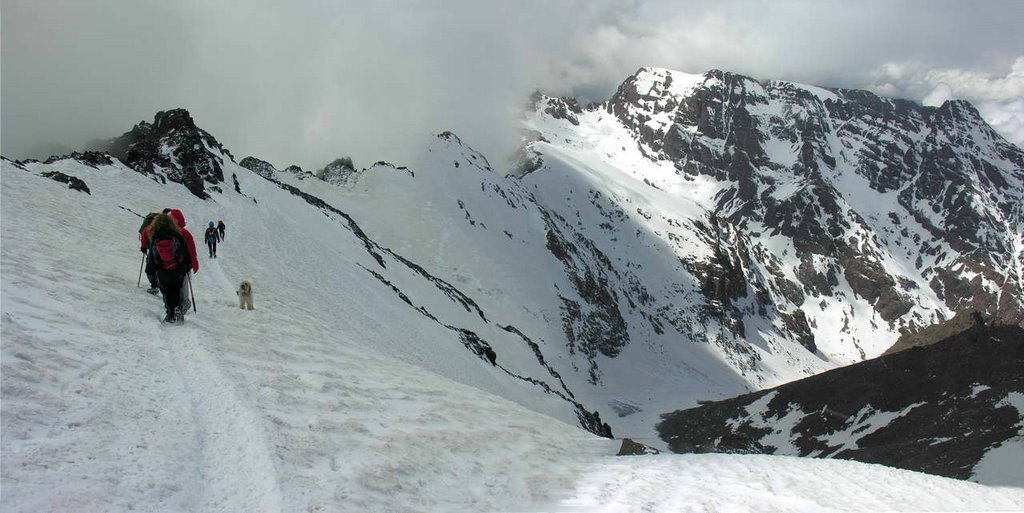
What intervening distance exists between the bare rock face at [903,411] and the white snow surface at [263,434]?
126ft

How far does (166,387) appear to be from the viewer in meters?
6.91

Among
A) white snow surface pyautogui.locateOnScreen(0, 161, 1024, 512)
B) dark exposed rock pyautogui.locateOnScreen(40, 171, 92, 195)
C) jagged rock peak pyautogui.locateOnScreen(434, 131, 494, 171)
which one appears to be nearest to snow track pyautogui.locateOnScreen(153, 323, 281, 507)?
white snow surface pyautogui.locateOnScreen(0, 161, 1024, 512)

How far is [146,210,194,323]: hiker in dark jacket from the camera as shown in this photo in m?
10.2

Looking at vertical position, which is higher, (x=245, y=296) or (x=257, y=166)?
(x=257, y=166)

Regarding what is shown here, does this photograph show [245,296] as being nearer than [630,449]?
No

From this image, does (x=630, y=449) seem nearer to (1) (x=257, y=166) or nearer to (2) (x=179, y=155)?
(2) (x=179, y=155)

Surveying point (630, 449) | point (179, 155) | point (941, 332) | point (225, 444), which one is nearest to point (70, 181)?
point (179, 155)

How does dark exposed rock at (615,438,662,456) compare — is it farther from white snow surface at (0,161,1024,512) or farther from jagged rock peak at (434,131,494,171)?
jagged rock peak at (434,131,494,171)

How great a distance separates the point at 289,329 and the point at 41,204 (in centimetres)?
972

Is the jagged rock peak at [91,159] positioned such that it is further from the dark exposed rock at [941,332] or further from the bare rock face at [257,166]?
the dark exposed rock at [941,332]

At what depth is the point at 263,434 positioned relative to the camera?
247 inches

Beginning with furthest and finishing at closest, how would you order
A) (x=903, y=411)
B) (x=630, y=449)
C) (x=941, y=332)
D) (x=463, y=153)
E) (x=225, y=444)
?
(x=463, y=153) < (x=941, y=332) < (x=903, y=411) < (x=630, y=449) < (x=225, y=444)

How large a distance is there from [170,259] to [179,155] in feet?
118

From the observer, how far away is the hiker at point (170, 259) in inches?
401
